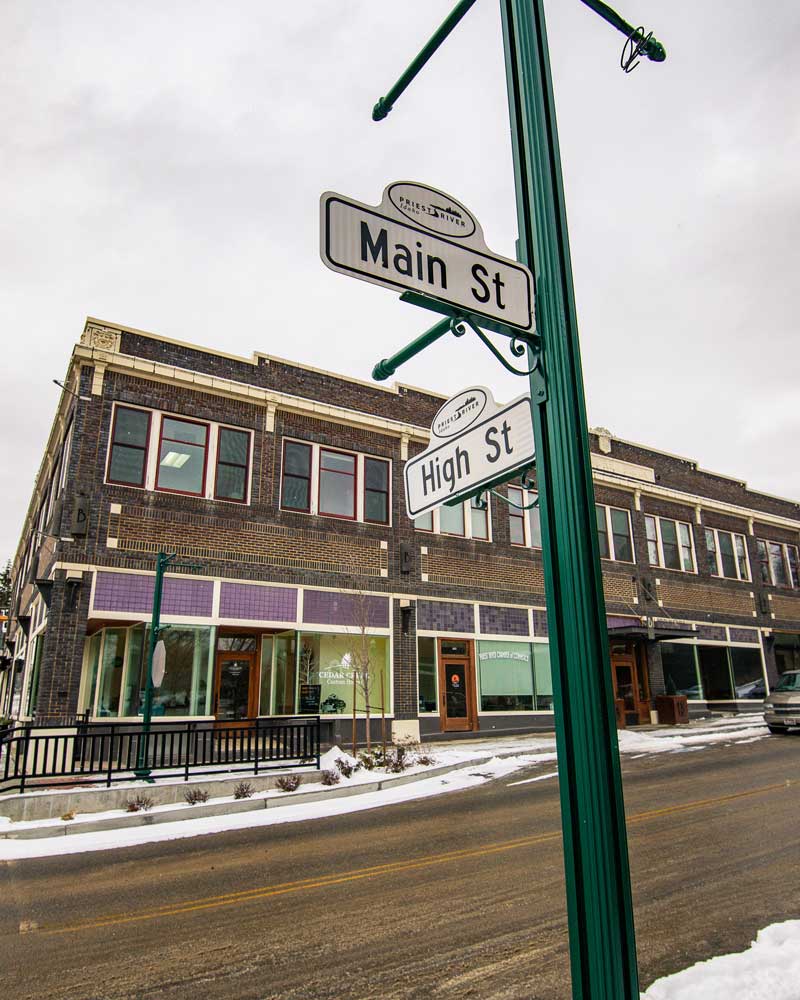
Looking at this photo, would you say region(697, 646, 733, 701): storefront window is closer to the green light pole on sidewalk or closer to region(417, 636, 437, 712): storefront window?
region(417, 636, 437, 712): storefront window

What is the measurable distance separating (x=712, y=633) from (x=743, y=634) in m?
2.34

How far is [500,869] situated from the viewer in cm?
705

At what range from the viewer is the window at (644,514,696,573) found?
28.0 metres

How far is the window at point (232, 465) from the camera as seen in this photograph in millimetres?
17969

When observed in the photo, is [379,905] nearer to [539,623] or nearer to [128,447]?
[128,447]

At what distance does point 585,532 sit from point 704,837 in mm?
6871

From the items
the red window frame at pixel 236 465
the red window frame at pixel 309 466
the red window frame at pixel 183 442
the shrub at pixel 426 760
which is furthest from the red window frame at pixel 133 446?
the shrub at pixel 426 760

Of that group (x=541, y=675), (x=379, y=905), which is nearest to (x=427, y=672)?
(x=541, y=675)

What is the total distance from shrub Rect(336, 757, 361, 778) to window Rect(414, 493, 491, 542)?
817 cm

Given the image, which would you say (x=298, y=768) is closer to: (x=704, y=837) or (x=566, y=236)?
(x=704, y=837)

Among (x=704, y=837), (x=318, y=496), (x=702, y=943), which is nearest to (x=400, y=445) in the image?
(x=318, y=496)

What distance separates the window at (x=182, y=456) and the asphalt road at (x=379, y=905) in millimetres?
9702

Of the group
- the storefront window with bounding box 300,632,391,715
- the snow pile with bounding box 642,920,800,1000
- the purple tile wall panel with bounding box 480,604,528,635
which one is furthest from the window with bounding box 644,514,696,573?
the snow pile with bounding box 642,920,800,1000

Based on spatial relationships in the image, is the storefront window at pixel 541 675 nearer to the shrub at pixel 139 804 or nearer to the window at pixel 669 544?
the window at pixel 669 544
